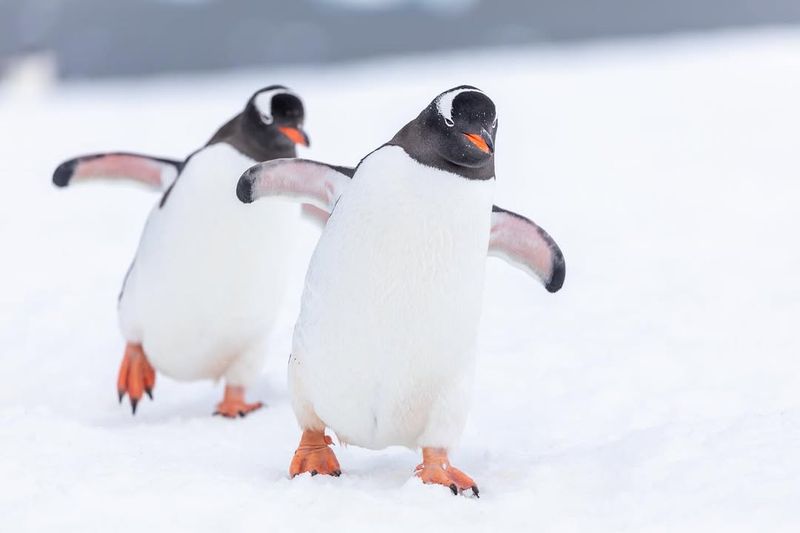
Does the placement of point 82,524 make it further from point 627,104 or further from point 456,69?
point 456,69

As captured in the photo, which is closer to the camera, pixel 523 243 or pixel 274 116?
pixel 523 243

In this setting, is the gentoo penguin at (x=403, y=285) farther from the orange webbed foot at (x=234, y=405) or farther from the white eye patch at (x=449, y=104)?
the orange webbed foot at (x=234, y=405)

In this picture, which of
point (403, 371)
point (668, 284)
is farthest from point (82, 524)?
point (668, 284)

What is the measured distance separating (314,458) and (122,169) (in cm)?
151

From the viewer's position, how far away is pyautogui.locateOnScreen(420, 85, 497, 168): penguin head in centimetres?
210

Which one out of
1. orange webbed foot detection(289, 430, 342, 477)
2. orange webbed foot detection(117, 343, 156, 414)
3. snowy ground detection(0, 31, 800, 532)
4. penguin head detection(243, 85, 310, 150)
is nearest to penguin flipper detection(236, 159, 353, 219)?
penguin head detection(243, 85, 310, 150)

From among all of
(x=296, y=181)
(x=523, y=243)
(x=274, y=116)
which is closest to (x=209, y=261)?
(x=274, y=116)

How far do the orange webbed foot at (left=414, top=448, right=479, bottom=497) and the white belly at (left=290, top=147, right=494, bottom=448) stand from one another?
8cm

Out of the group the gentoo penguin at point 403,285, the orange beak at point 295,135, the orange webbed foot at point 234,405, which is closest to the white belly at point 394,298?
the gentoo penguin at point 403,285

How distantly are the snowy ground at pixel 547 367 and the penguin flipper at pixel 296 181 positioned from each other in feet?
2.24

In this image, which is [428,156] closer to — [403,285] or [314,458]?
[403,285]

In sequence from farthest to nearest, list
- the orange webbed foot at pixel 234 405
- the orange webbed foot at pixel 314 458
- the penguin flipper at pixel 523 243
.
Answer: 1. the orange webbed foot at pixel 234 405
2. the penguin flipper at pixel 523 243
3. the orange webbed foot at pixel 314 458

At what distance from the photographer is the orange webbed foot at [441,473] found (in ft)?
7.19

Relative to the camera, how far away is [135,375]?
329 centimetres
